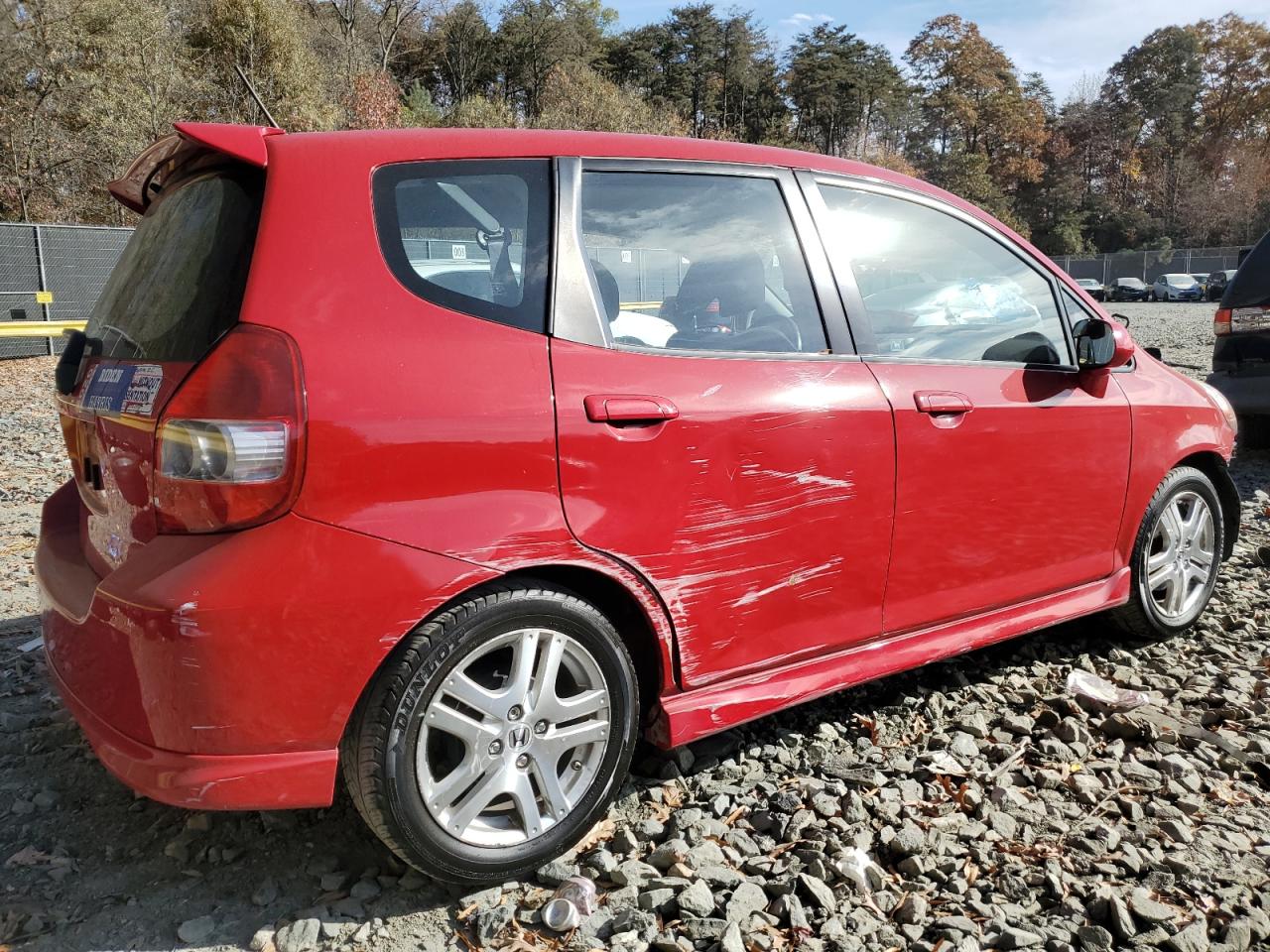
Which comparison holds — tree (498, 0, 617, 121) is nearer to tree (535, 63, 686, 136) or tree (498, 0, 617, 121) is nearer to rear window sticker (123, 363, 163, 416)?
tree (535, 63, 686, 136)

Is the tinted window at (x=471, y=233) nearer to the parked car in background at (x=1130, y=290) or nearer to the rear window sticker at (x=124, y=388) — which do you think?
the rear window sticker at (x=124, y=388)

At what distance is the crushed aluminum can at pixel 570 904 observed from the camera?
2186mm

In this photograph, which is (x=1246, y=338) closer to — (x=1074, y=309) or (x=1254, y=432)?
(x=1254, y=432)

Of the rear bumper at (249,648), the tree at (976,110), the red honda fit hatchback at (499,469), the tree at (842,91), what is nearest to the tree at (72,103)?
the red honda fit hatchback at (499,469)

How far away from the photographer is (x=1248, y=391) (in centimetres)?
691

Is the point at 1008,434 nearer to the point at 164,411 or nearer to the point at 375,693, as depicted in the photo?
the point at 375,693

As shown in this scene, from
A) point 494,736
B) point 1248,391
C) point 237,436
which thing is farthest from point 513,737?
point 1248,391

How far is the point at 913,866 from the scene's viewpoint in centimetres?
240

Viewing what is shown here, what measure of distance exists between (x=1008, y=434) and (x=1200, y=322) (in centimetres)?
2597

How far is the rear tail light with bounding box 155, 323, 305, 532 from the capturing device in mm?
1916

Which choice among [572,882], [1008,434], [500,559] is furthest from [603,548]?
[1008,434]

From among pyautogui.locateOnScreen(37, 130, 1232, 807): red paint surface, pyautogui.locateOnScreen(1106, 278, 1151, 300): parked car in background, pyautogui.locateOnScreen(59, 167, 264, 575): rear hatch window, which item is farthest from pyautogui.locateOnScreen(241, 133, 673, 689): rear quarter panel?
pyautogui.locateOnScreen(1106, 278, 1151, 300): parked car in background

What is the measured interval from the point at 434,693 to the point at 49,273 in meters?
16.6

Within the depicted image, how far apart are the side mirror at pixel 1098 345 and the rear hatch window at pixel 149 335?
2.70m
